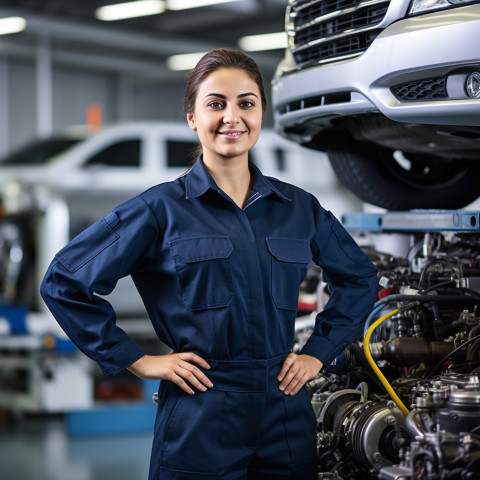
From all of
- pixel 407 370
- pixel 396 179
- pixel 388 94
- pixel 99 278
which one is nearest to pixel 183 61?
pixel 396 179

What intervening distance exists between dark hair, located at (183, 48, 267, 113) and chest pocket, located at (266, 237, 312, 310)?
0.43 m

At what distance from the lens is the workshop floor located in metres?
5.44

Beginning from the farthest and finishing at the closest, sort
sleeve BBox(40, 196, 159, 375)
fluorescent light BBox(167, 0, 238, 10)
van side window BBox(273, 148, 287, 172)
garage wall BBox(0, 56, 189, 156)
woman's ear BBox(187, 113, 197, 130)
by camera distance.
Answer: garage wall BBox(0, 56, 189, 156)
fluorescent light BBox(167, 0, 238, 10)
van side window BBox(273, 148, 287, 172)
woman's ear BBox(187, 113, 197, 130)
sleeve BBox(40, 196, 159, 375)

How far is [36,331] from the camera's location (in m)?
6.84

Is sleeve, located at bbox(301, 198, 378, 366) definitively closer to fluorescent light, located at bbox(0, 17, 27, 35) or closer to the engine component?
the engine component

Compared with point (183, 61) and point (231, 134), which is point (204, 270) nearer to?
point (231, 134)

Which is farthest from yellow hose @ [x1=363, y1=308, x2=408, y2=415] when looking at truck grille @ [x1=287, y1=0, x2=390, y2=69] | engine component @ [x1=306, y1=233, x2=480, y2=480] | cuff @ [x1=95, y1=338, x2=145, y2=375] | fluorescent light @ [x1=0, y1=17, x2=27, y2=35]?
fluorescent light @ [x1=0, y1=17, x2=27, y2=35]

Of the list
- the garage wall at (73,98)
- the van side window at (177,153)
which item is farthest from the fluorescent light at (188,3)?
the garage wall at (73,98)

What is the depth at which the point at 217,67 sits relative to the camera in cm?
228

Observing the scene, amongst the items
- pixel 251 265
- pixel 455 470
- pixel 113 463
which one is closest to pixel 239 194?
pixel 251 265

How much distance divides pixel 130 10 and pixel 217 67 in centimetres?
1011

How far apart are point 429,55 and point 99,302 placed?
125 cm

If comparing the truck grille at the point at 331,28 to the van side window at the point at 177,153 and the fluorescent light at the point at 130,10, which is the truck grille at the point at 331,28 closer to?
the van side window at the point at 177,153

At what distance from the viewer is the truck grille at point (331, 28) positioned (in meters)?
2.88
